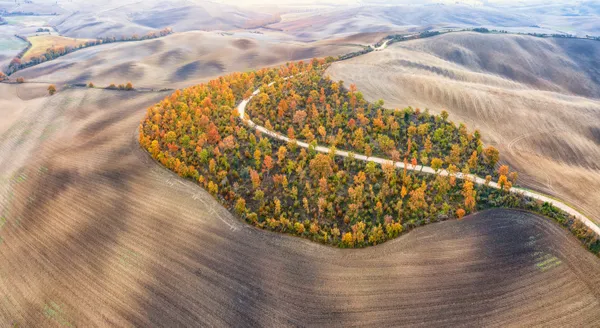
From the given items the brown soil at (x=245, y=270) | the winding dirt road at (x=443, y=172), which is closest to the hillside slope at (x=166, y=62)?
the winding dirt road at (x=443, y=172)

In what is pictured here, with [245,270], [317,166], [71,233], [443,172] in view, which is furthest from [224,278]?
[443,172]

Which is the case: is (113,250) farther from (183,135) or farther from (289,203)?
(183,135)

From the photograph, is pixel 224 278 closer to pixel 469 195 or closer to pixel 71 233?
pixel 71 233

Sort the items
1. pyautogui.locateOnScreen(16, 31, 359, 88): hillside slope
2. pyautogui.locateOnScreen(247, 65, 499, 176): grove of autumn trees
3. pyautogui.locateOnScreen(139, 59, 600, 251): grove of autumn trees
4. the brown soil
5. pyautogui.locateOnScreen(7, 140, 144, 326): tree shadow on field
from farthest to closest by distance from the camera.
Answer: pyautogui.locateOnScreen(16, 31, 359, 88): hillside slope
pyautogui.locateOnScreen(247, 65, 499, 176): grove of autumn trees
pyautogui.locateOnScreen(139, 59, 600, 251): grove of autumn trees
pyautogui.locateOnScreen(7, 140, 144, 326): tree shadow on field
the brown soil

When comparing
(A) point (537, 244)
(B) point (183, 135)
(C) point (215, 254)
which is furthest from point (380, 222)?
(B) point (183, 135)

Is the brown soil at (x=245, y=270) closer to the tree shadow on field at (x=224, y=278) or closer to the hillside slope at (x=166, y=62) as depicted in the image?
the tree shadow on field at (x=224, y=278)

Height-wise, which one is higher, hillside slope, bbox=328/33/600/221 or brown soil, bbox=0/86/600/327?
hillside slope, bbox=328/33/600/221

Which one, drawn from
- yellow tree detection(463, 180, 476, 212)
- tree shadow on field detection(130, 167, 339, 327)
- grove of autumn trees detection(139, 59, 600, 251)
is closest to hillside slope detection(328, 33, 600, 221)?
grove of autumn trees detection(139, 59, 600, 251)

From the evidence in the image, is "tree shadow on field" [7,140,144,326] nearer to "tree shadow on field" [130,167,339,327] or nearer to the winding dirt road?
"tree shadow on field" [130,167,339,327]
